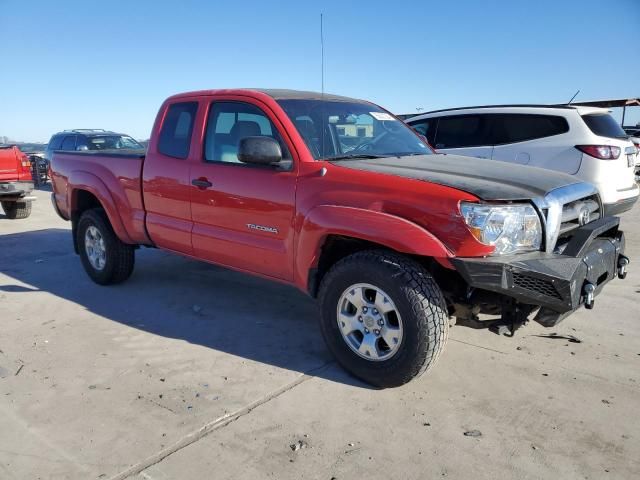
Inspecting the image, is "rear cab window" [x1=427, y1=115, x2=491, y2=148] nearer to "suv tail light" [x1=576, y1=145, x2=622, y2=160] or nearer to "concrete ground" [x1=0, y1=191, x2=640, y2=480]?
"suv tail light" [x1=576, y1=145, x2=622, y2=160]

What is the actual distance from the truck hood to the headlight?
2.7 inches

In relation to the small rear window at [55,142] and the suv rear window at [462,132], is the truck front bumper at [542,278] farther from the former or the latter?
the small rear window at [55,142]

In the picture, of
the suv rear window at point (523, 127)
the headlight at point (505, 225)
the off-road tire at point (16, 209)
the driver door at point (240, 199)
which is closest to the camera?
the headlight at point (505, 225)

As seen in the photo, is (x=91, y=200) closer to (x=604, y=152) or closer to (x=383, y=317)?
(x=383, y=317)

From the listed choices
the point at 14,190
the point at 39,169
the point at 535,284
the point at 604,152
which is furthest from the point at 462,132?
the point at 39,169

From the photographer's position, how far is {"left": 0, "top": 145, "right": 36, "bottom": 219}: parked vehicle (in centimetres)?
925

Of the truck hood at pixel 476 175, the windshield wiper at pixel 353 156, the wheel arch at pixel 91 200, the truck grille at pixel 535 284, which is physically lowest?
the truck grille at pixel 535 284

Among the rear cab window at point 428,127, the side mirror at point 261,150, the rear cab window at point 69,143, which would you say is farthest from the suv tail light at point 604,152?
the rear cab window at point 69,143

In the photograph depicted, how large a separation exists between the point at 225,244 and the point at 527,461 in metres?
2.53

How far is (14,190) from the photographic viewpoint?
9.26 m

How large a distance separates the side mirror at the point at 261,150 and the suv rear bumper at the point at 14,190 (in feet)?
25.1

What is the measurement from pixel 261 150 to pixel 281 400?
1604mm

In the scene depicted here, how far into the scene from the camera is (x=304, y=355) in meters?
3.68

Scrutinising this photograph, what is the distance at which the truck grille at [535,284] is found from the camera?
2689 millimetres
